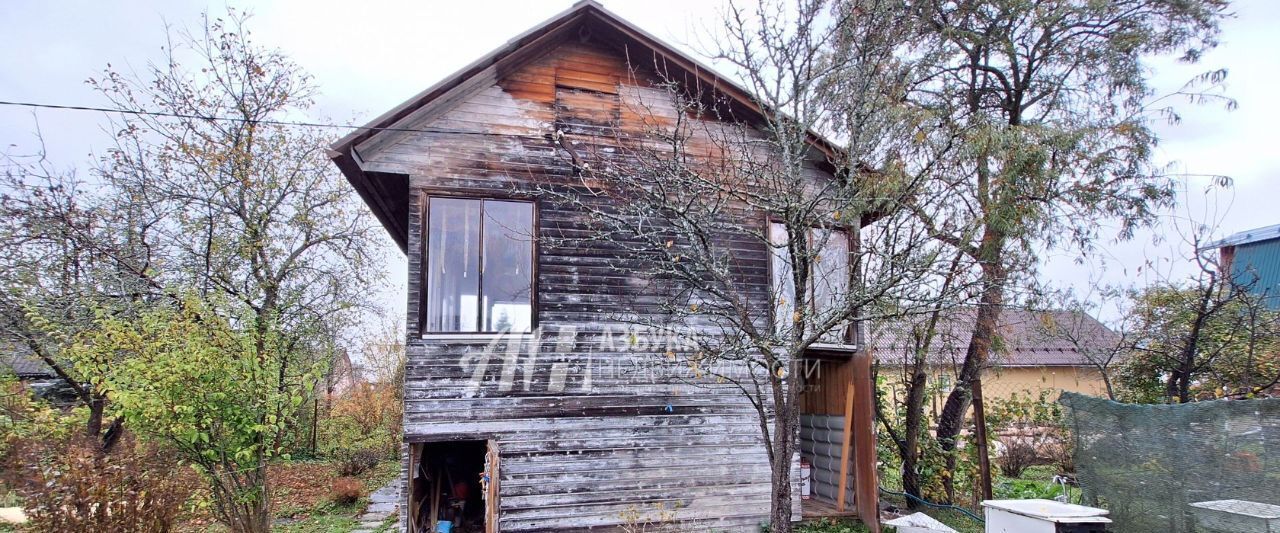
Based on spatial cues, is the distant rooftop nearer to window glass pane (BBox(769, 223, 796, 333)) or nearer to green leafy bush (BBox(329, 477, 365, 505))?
window glass pane (BBox(769, 223, 796, 333))

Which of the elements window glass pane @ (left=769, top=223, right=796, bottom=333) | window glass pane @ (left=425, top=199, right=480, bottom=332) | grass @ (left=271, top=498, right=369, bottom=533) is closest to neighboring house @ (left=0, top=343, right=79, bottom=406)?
grass @ (left=271, top=498, right=369, bottom=533)

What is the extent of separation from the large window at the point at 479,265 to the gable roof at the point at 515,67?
92 centimetres

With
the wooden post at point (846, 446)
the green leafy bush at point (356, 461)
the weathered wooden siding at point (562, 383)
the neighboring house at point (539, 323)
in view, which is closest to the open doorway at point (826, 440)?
the wooden post at point (846, 446)

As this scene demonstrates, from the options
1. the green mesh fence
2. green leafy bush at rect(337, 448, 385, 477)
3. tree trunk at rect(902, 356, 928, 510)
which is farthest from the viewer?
green leafy bush at rect(337, 448, 385, 477)

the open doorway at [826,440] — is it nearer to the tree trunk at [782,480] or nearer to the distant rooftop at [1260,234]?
the tree trunk at [782,480]

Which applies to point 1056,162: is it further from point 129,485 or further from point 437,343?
A: point 129,485

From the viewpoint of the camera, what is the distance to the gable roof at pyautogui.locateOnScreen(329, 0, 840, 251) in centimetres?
786

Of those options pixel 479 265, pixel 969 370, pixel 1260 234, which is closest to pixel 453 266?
pixel 479 265

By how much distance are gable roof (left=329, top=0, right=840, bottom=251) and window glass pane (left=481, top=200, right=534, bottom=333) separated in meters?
1.29

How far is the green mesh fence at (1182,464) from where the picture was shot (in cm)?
545

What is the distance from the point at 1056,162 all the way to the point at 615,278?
6228 millimetres

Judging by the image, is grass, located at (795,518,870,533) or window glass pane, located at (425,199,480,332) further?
grass, located at (795,518,870,533)

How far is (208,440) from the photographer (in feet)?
23.7

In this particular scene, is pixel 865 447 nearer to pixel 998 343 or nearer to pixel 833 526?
pixel 833 526
